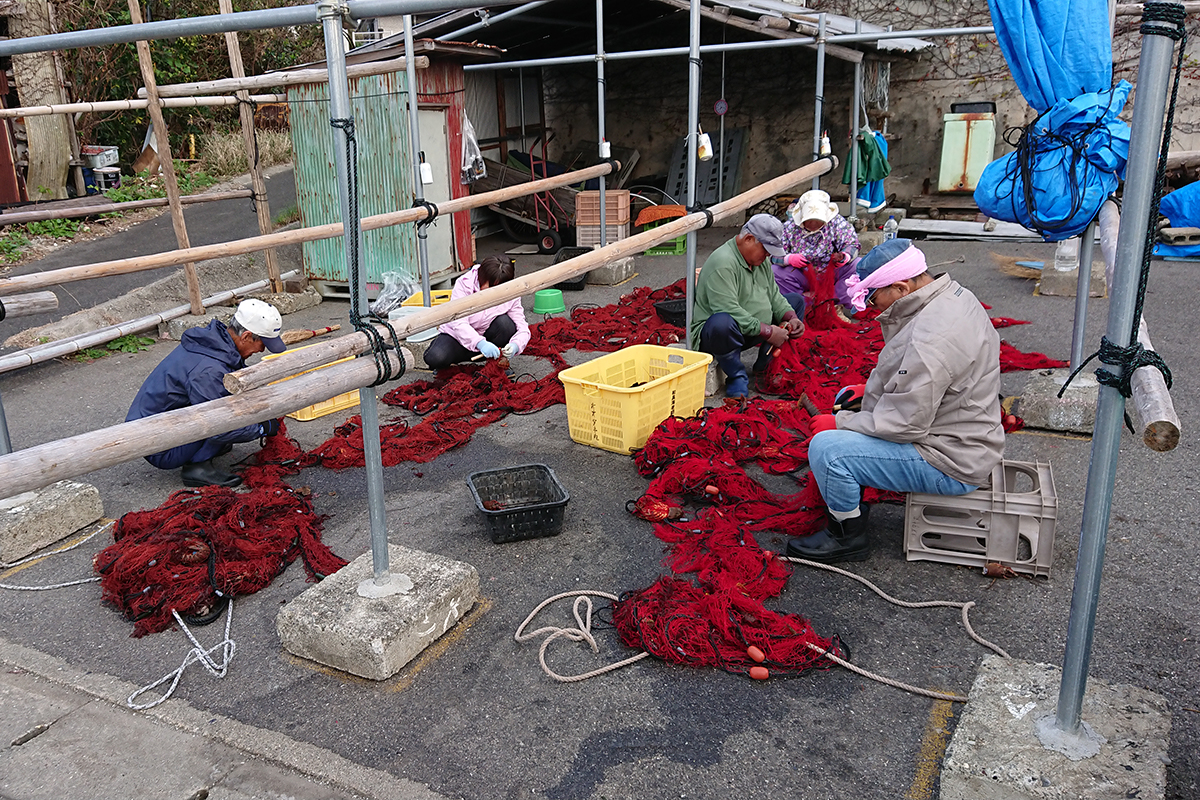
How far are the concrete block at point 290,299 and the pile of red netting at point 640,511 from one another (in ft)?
10.7

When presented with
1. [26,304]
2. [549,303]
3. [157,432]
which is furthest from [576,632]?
[549,303]

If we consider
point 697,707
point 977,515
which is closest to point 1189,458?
point 977,515

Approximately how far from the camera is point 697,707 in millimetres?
2939

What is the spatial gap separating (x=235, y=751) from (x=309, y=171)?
25.3 ft

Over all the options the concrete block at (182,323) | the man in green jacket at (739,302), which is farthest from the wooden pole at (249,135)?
the man in green jacket at (739,302)

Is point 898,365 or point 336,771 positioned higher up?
point 898,365

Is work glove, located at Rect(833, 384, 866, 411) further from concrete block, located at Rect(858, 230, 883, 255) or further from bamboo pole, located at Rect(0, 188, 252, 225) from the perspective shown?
concrete block, located at Rect(858, 230, 883, 255)

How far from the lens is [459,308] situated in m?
3.51

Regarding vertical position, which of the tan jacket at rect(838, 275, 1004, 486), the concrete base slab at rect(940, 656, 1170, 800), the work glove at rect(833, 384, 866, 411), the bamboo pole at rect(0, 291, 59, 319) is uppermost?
the bamboo pole at rect(0, 291, 59, 319)

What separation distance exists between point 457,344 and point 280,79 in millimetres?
3912

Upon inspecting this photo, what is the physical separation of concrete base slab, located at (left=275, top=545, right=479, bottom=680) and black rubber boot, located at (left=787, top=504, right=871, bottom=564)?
1482mm

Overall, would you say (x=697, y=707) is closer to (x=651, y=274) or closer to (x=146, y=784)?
(x=146, y=784)

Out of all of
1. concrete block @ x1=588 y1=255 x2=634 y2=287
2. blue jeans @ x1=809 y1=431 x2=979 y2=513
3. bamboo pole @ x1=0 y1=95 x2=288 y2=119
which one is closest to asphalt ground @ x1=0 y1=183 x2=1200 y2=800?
blue jeans @ x1=809 y1=431 x2=979 y2=513

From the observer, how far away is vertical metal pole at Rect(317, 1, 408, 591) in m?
2.88
